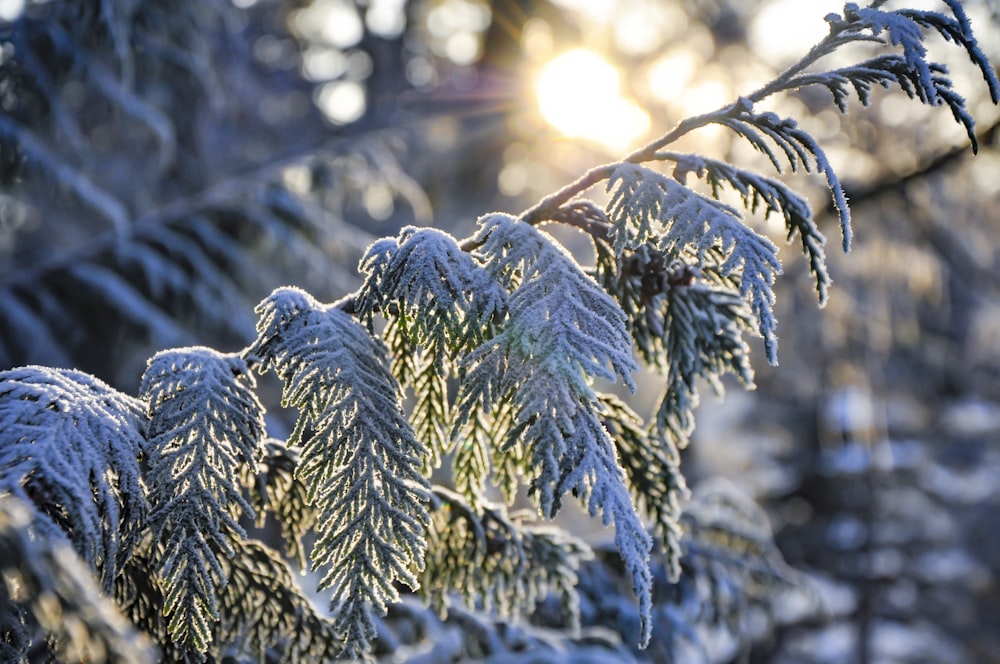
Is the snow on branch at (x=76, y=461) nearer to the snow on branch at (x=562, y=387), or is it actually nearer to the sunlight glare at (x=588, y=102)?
the snow on branch at (x=562, y=387)

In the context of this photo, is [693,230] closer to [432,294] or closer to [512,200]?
[432,294]

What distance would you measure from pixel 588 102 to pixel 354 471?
5.32m

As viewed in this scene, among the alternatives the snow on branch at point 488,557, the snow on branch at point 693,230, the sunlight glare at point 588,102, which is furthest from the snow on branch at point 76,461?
the sunlight glare at point 588,102

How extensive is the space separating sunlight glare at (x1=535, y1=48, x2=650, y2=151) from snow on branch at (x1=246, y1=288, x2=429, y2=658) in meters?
5.13

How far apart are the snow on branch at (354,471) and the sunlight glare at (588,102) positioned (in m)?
5.13

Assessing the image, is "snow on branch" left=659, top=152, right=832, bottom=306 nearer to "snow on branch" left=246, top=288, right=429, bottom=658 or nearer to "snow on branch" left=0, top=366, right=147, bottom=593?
"snow on branch" left=246, top=288, right=429, bottom=658

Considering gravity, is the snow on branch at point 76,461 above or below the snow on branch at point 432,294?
below

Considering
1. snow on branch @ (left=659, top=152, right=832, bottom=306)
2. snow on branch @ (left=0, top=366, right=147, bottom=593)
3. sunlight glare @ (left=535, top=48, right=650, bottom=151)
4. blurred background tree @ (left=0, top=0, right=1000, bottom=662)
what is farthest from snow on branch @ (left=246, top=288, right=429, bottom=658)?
sunlight glare @ (left=535, top=48, right=650, bottom=151)

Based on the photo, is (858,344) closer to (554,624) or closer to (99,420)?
(554,624)

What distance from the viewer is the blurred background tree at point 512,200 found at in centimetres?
314

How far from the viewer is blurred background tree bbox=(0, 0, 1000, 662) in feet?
10.3

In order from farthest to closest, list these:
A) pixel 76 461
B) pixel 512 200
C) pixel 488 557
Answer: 1. pixel 512 200
2. pixel 488 557
3. pixel 76 461

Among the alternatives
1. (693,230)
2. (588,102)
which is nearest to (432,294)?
(693,230)

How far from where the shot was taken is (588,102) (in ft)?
19.4
